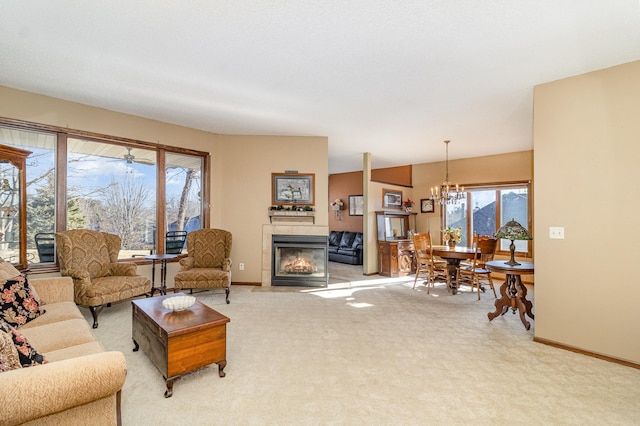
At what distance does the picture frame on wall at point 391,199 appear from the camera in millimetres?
7320

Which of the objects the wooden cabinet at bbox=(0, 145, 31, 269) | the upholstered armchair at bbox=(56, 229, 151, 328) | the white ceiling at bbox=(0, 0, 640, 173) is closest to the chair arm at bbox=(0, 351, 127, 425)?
the white ceiling at bbox=(0, 0, 640, 173)

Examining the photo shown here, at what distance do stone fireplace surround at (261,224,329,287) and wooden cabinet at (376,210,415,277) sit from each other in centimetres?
184

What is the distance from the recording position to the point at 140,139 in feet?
15.4

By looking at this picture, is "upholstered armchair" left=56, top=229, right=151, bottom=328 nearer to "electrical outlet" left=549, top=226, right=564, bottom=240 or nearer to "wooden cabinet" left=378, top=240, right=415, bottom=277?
"wooden cabinet" left=378, top=240, right=415, bottom=277

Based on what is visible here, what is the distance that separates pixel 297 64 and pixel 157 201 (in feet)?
11.1

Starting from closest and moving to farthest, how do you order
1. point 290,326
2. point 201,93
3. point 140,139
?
point 290,326 < point 201,93 < point 140,139

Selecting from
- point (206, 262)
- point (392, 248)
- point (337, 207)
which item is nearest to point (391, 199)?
point (392, 248)

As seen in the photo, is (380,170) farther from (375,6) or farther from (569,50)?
(375,6)

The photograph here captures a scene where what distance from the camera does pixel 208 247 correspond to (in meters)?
4.91

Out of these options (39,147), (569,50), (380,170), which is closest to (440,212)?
(380,170)

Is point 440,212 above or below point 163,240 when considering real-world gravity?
above

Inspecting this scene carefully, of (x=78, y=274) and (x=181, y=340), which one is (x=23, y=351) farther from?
(x=78, y=274)

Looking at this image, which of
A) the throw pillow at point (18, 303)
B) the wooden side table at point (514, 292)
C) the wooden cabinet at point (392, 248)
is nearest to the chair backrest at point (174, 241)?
the throw pillow at point (18, 303)

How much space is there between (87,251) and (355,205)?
6.63 m
